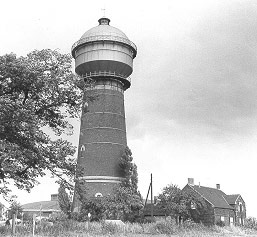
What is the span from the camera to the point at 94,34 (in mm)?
42844

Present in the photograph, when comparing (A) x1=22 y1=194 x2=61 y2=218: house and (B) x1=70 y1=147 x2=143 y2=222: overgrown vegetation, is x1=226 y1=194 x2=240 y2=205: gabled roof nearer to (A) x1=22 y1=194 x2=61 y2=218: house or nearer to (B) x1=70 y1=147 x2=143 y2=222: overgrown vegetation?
(B) x1=70 y1=147 x2=143 y2=222: overgrown vegetation

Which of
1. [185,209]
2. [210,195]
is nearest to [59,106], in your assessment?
[185,209]

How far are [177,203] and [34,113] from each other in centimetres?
2735

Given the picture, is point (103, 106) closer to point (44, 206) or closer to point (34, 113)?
point (34, 113)

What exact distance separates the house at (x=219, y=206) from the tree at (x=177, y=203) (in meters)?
2.61

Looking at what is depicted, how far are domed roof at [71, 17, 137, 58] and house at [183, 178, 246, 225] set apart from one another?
19.4 meters

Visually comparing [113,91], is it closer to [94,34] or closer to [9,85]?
[94,34]

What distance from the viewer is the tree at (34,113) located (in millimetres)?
16859

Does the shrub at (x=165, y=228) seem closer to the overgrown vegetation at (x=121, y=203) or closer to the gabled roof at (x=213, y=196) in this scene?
the overgrown vegetation at (x=121, y=203)

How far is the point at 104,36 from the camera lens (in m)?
42.3

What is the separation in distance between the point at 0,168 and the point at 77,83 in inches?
202

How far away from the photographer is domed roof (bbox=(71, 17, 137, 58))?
42.3m

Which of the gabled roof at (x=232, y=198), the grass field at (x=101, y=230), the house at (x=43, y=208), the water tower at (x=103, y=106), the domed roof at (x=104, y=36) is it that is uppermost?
the domed roof at (x=104, y=36)

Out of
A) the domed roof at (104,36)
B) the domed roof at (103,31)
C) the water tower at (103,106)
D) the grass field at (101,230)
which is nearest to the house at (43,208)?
the water tower at (103,106)
